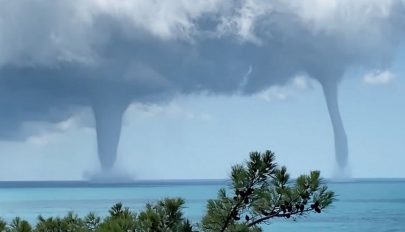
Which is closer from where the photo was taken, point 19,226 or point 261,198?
point 261,198

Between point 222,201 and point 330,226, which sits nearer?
point 222,201

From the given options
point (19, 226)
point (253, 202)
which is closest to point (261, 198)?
point (253, 202)

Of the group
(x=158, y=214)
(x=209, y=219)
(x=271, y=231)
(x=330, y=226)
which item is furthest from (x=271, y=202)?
(x=330, y=226)

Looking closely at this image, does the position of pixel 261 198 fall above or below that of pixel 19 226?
above

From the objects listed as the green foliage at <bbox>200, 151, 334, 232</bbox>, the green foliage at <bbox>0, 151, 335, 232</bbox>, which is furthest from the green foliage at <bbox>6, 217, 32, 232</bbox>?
the green foliage at <bbox>200, 151, 334, 232</bbox>

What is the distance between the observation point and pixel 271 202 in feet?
14.5

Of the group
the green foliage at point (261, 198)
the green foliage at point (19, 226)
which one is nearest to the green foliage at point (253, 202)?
the green foliage at point (261, 198)

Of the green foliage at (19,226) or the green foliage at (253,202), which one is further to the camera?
the green foliage at (19,226)

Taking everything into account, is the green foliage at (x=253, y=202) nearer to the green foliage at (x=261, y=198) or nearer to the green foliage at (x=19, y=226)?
the green foliage at (x=261, y=198)

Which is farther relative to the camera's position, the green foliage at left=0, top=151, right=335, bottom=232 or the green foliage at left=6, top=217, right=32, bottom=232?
the green foliage at left=6, top=217, right=32, bottom=232

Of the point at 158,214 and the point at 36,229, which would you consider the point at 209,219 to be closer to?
the point at 158,214

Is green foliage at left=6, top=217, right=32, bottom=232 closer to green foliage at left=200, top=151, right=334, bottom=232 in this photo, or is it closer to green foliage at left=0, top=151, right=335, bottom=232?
green foliage at left=0, top=151, right=335, bottom=232

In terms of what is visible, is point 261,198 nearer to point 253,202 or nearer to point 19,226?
point 253,202

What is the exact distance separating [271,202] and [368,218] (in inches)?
2555
